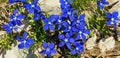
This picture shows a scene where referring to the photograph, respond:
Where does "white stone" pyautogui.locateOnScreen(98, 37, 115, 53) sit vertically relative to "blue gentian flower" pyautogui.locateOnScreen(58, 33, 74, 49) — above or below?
below

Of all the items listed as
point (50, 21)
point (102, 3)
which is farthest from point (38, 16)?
point (102, 3)

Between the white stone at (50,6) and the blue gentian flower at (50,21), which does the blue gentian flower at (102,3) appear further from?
the blue gentian flower at (50,21)

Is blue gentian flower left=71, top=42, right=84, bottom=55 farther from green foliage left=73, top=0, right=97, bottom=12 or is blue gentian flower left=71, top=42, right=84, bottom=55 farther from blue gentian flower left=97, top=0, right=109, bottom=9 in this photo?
green foliage left=73, top=0, right=97, bottom=12

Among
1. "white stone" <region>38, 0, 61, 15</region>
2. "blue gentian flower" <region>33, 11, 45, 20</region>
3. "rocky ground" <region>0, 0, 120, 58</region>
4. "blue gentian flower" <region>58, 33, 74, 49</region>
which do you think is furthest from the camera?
"white stone" <region>38, 0, 61, 15</region>

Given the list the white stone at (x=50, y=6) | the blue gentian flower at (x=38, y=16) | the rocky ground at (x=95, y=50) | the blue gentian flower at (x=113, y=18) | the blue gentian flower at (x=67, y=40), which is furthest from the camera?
the white stone at (x=50, y=6)

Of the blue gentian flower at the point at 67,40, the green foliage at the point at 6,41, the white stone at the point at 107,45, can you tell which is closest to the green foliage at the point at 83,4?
the white stone at the point at 107,45

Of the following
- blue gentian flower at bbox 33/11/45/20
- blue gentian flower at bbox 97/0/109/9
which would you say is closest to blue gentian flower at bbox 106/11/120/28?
blue gentian flower at bbox 97/0/109/9

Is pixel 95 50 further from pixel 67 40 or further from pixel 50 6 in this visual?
pixel 50 6

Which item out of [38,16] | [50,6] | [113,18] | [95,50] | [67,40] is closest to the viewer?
[67,40]

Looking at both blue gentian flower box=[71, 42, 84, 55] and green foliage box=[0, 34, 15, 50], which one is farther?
green foliage box=[0, 34, 15, 50]
